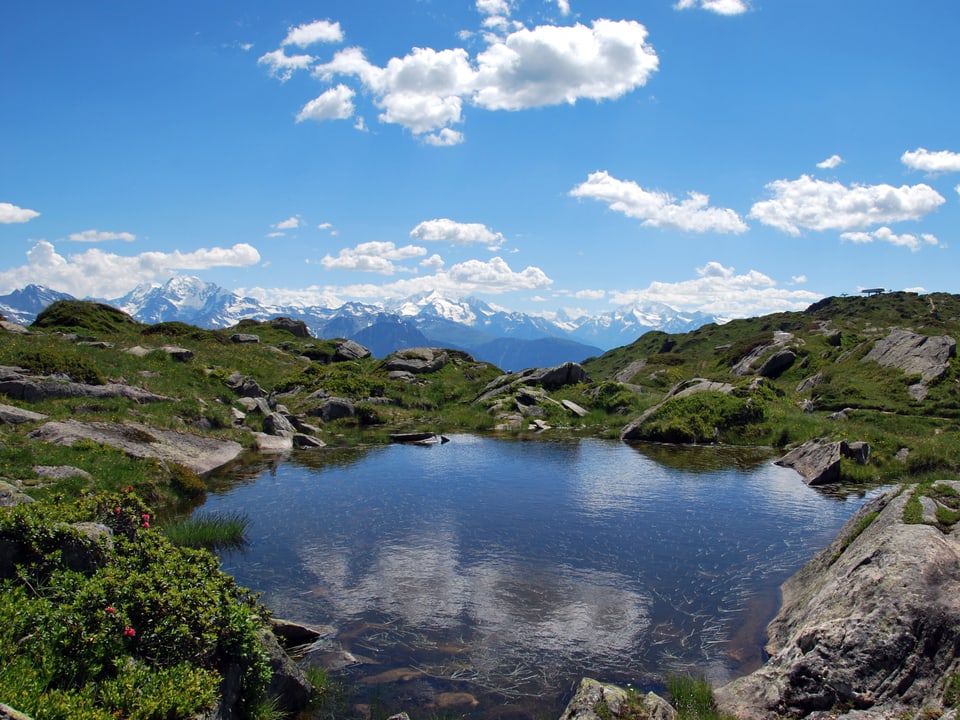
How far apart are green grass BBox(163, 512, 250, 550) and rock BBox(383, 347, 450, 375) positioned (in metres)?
53.4

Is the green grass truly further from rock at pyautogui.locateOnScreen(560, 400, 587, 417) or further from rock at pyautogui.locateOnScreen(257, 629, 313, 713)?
rock at pyautogui.locateOnScreen(560, 400, 587, 417)

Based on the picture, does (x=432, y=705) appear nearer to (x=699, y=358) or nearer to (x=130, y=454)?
(x=130, y=454)

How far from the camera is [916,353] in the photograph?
53344mm

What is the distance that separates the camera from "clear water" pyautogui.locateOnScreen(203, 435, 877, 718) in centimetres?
1446

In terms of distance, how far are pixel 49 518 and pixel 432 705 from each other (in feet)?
29.5

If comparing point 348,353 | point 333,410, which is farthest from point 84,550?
point 348,353

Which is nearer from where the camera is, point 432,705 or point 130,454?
point 432,705

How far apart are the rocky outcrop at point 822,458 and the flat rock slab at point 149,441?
32.1 m

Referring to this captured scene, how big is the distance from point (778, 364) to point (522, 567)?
192ft

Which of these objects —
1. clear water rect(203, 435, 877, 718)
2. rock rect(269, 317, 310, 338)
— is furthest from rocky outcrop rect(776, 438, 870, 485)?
rock rect(269, 317, 310, 338)

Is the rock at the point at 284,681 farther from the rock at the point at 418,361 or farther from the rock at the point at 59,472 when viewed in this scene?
the rock at the point at 418,361

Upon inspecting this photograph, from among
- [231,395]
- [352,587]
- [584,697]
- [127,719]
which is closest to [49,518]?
[127,719]

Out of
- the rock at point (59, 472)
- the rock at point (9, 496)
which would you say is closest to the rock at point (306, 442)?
the rock at point (59, 472)

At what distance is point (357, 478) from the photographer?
3262 centimetres
